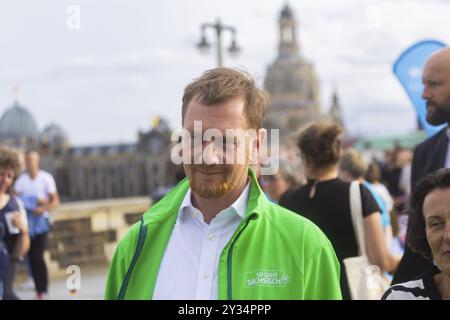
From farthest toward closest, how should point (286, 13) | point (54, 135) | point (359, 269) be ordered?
point (286, 13)
point (54, 135)
point (359, 269)

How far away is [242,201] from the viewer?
210 centimetres

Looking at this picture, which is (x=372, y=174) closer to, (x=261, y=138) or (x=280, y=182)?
(x=280, y=182)

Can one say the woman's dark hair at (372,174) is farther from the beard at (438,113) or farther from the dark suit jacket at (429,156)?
the beard at (438,113)

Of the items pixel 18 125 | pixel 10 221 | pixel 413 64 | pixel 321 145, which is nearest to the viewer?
pixel 321 145

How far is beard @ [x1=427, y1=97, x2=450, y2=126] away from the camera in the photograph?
315 cm

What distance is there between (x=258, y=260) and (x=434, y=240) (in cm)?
54

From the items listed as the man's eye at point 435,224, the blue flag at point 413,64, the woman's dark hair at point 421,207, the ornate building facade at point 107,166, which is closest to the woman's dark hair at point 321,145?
the blue flag at point 413,64

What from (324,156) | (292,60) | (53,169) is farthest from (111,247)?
(292,60)

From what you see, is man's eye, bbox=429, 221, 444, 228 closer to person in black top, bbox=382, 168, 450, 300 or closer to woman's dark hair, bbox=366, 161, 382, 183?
person in black top, bbox=382, 168, 450, 300

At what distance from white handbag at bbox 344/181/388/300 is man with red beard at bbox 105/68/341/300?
1.48 metres

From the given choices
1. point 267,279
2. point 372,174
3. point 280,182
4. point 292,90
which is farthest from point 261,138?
point 292,90

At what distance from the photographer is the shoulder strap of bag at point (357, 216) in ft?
11.6

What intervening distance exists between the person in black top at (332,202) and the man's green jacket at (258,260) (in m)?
1.47

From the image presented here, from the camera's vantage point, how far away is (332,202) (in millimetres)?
3580
